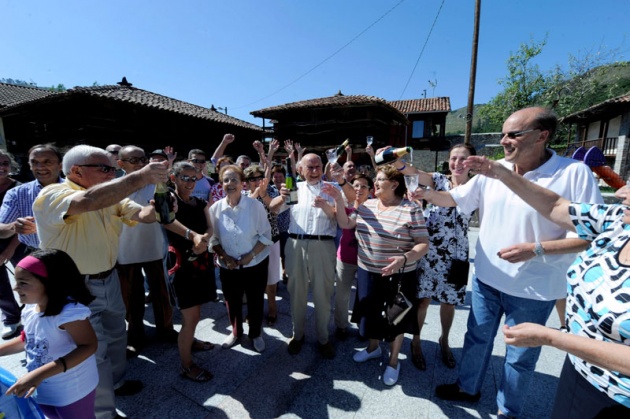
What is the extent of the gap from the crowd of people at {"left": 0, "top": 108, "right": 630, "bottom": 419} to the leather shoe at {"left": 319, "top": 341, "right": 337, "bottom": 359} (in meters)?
0.01

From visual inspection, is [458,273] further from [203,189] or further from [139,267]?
[203,189]

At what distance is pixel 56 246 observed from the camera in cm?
179

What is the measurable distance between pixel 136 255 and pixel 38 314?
1.46 metres

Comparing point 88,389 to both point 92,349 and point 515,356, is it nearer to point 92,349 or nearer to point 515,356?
point 92,349

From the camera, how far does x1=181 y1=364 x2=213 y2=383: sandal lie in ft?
8.25

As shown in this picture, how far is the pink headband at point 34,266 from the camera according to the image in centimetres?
140

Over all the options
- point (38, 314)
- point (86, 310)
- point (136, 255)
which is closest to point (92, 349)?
point (86, 310)

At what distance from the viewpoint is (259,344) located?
9.86 feet

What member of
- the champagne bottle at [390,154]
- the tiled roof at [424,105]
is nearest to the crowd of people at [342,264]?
the champagne bottle at [390,154]

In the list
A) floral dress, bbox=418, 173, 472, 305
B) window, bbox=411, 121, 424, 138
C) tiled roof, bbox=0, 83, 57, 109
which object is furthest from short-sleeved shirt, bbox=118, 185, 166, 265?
window, bbox=411, 121, 424, 138

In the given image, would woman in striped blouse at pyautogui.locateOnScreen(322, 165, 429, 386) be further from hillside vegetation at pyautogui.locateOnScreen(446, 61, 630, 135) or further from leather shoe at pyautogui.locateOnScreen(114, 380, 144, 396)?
hillside vegetation at pyautogui.locateOnScreen(446, 61, 630, 135)

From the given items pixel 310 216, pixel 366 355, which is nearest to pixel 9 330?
pixel 310 216

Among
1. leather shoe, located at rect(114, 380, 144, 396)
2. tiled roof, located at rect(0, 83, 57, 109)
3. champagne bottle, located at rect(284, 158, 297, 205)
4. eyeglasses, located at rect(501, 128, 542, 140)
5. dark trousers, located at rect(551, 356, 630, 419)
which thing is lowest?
leather shoe, located at rect(114, 380, 144, 396)

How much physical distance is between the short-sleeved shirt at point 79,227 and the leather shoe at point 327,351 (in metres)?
2.10
